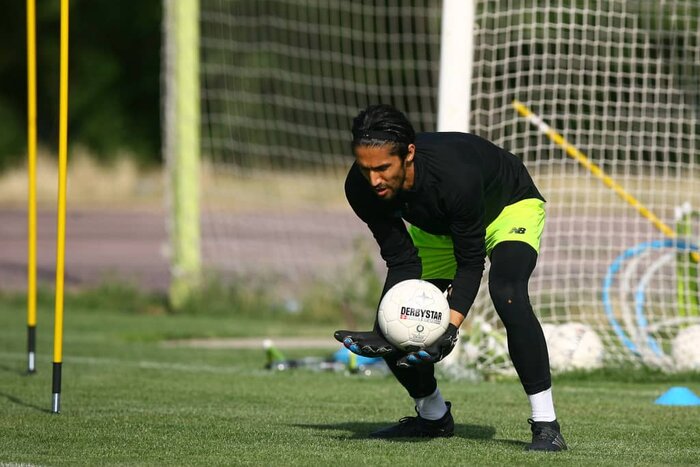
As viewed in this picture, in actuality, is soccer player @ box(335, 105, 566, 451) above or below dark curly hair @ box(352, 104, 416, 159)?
below

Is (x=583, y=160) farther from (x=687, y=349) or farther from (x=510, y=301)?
(x=510, y=301)

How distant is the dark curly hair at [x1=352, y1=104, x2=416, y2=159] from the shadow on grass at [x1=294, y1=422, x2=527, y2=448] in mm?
1725

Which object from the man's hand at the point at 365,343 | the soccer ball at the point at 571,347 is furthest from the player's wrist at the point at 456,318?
the soccer ball at the point at 571,347

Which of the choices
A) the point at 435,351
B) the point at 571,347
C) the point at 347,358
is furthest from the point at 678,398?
the point at 435,351

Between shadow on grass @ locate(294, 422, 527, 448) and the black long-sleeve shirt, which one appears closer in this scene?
the black long-sleeve shirt

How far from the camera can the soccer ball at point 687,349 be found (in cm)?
1013

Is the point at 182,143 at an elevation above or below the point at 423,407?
above

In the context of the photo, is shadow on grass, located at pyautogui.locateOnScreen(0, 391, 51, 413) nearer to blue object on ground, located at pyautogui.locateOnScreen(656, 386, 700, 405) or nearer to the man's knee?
the man's knee

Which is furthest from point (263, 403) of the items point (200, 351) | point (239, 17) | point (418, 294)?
point (239, 17)

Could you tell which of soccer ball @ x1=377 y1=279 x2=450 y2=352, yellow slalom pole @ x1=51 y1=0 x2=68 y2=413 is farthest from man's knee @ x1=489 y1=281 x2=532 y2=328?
yellow slalom pole @ x1=51 y1=0 x2=68 y2=413

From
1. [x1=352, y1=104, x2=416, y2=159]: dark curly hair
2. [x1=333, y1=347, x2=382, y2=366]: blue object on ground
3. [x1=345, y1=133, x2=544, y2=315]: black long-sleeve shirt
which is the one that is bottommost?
[x1=333, y1=347, x2=382, y2=366]: blue object on ground

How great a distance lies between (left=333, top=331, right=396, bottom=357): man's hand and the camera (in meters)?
6.18

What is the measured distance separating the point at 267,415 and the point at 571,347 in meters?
3.15

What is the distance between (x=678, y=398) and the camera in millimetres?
8664
